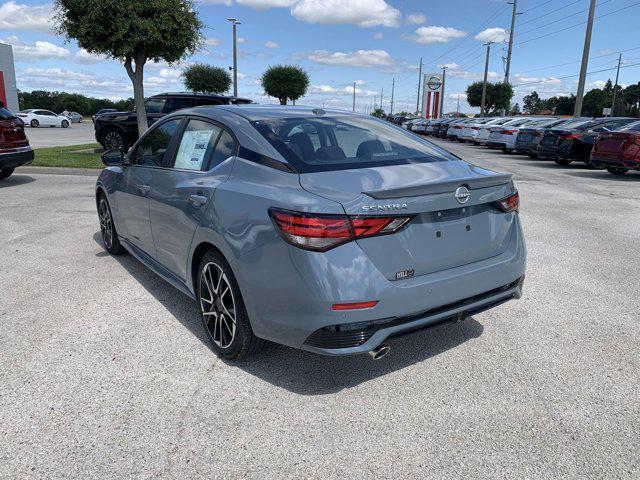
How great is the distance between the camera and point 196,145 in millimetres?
3883

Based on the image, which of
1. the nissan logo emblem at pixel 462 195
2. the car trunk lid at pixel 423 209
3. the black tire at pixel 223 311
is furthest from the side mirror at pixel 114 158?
the nissan logo emblem at pixel 462 195

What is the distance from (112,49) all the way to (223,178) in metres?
12.6

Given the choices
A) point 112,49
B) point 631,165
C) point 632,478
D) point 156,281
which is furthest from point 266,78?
point 632,478

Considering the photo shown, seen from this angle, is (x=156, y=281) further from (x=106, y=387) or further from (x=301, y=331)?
(x=301, y=331)

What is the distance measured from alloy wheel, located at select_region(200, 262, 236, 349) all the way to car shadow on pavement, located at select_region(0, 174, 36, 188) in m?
9.11

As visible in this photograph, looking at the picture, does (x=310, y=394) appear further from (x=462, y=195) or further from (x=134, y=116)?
(x=134, y=116)

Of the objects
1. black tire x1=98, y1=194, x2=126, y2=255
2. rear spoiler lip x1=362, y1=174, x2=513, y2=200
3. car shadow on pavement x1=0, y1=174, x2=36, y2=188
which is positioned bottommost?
car shadow on pavement x1=0, y1=174, x2=36, y2=188

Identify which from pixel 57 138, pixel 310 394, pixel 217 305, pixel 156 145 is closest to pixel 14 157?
pixel 156 145

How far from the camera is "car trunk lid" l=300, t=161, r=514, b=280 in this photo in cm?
272

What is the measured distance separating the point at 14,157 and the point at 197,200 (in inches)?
342

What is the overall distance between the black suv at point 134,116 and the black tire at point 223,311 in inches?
489

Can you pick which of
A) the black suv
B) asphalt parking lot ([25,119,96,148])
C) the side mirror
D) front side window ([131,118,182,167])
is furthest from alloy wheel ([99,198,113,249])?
asphalt parking lot ([25,119,96,148])

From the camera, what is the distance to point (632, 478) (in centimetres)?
235

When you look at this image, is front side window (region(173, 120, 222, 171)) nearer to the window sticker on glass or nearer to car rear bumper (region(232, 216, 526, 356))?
the window sticker on glass
